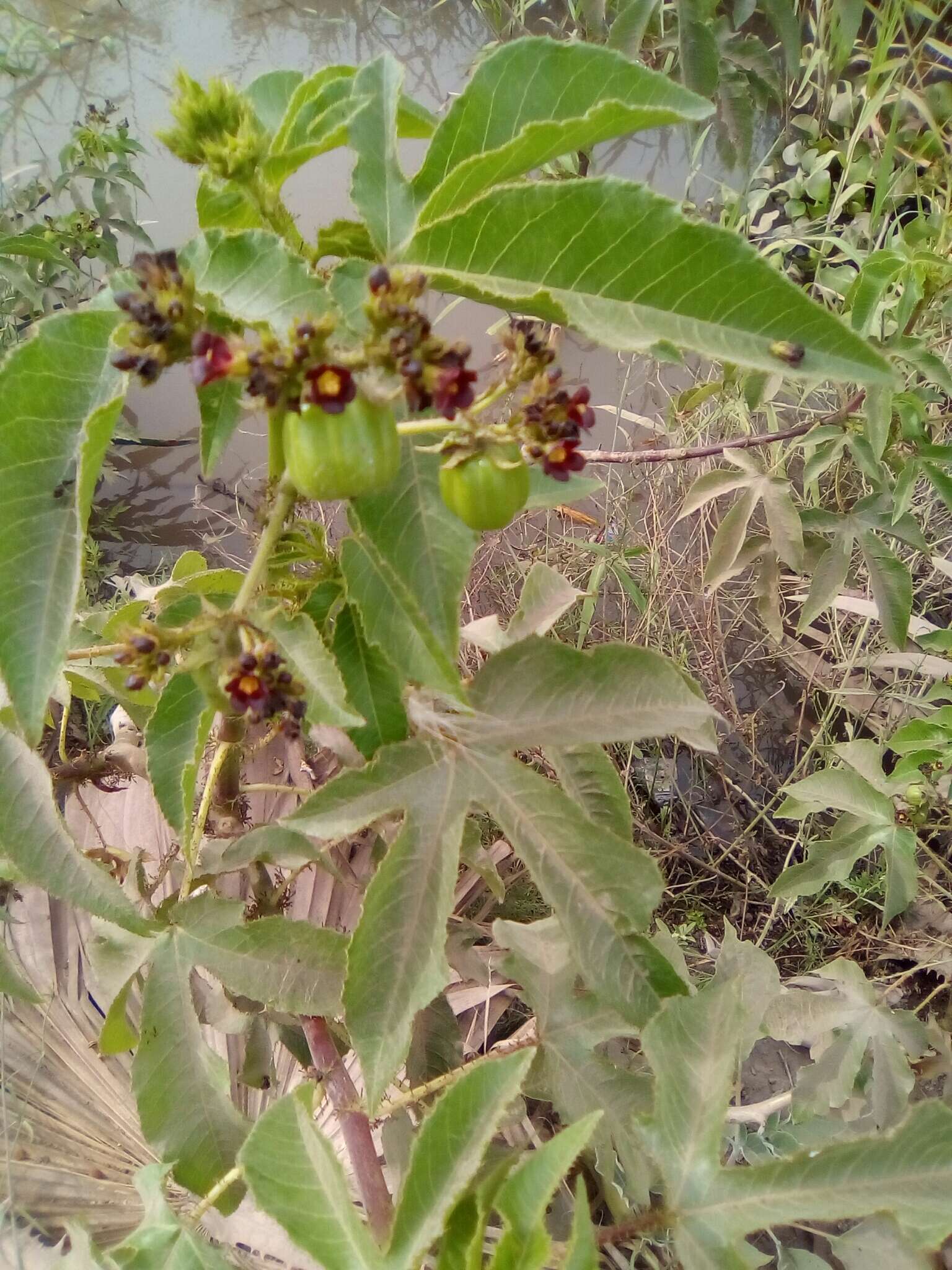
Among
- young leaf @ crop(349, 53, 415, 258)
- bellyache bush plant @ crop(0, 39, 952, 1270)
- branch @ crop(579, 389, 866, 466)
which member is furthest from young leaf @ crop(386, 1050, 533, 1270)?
branch @ crop(579, 389, 866, 466)

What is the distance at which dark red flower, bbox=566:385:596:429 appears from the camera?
29 cm

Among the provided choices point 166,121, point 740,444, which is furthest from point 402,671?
point 166,121

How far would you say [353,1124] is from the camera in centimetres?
45

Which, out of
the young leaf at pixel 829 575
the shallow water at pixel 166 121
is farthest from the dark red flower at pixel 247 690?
the shallow water at pixel 166 121

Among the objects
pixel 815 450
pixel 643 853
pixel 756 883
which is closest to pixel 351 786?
pixel 643 853

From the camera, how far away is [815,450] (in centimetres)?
85

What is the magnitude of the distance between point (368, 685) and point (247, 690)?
0.10m

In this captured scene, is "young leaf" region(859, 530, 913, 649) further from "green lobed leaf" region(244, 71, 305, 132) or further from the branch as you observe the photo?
"green lobed leaf" region(244, 71, 305, 132)

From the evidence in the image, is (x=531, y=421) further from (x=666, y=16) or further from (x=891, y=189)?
(x=666, y=16)

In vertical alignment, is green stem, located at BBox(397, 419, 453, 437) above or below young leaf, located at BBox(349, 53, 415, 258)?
below

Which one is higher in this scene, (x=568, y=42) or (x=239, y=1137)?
(x=568, y=42)

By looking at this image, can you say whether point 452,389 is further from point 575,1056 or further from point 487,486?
point 575,1056

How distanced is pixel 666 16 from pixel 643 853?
1498 millimetres

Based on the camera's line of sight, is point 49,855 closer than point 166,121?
Yes
